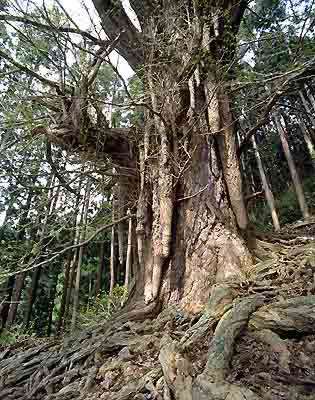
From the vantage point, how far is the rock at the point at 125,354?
2555 mm

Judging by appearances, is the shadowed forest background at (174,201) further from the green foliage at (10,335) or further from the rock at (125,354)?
the green foliage at (10,335)

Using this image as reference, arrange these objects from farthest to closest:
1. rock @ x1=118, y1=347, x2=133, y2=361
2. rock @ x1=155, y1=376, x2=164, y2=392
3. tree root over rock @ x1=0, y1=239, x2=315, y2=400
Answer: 1. rock @ x1=118, y1=347, x2=133, y2=361
2. rock @ x1=155, y1=376, x2=164, y2=392
3. tree root over rock @ x1=0, y1=239, x2=315, y2=400

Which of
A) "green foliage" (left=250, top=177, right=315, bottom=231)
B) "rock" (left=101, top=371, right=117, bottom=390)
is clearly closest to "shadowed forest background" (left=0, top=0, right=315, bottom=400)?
"rock" (left=101, top=371, right=117, bottom=390)

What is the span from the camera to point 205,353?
2154mm

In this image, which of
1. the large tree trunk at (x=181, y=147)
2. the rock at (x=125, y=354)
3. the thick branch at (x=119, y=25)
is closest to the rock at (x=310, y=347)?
the large tree trunk at (x=181, y=147)

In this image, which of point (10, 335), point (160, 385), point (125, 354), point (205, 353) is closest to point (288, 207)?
point (10, 335)

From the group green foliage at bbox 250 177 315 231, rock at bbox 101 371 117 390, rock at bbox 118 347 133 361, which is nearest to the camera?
rock at bbox 101 371 117 390

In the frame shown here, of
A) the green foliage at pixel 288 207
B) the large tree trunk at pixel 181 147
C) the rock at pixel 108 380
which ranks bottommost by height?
the rock at pixel 108 380

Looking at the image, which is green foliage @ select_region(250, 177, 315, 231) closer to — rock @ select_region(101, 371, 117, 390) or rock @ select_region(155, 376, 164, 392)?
rock @ select_region(101, 371, 117, 390)

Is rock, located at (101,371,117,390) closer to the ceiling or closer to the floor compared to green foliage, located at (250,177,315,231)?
closer to the floor

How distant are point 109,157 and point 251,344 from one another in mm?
2894

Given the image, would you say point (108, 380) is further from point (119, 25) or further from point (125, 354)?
point (119, 25)

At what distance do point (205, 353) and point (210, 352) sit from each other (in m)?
0.16

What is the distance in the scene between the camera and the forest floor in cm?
177
